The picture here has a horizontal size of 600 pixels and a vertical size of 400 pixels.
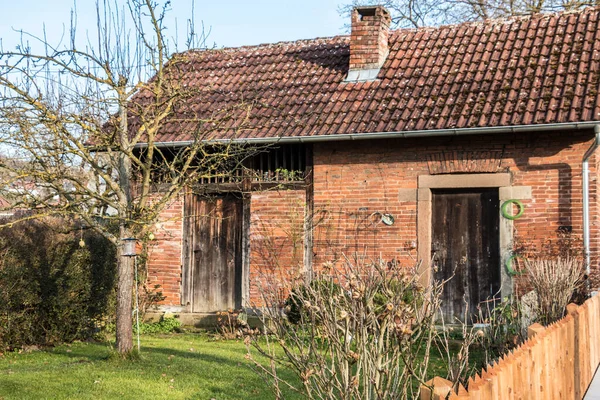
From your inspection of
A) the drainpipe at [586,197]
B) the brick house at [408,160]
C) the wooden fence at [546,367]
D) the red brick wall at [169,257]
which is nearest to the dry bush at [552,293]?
the wooden fence at [546,367]

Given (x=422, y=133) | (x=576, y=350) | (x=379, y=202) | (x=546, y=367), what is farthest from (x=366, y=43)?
(x=546, y=367)

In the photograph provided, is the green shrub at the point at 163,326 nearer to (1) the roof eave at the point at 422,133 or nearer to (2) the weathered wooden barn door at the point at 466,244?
(1) the roof eave at the point at 422,133

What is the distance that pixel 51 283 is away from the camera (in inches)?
450

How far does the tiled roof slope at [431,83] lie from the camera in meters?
12.2

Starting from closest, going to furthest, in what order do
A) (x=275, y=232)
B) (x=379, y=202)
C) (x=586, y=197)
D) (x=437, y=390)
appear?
(x=437, y=390) < (x=586, y=197) < (x=379, y=202) < (x=275, y=232)

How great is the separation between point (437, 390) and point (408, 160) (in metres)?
10.1

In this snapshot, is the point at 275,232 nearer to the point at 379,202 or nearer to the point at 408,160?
the point at 379,202

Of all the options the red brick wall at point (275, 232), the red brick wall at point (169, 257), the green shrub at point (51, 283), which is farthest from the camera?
the red brick wall at point (169, 257)

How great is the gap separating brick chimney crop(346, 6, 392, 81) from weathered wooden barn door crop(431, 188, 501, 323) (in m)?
2.86

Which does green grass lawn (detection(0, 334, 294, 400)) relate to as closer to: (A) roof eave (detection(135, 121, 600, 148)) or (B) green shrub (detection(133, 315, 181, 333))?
(B) green shrub (detection(133, 315, 181, 333))

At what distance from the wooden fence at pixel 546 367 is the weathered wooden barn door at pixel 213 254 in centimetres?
696

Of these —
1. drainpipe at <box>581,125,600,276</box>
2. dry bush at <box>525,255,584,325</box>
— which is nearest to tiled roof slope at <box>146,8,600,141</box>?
drainpipe at <box>581,125,600,276</box>

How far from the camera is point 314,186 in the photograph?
13586 mm

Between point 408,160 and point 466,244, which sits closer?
point 466,244
